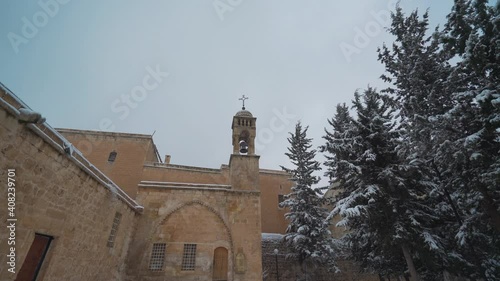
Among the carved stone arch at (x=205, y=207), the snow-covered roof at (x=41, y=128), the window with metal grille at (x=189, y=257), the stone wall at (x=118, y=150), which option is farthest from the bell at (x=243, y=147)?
the snow-covered roof at (x=41, y=128)

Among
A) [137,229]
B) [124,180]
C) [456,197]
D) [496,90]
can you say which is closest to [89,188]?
[137,229]

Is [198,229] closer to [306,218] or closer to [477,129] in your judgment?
[306,218]

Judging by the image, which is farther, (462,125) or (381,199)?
(381,199)

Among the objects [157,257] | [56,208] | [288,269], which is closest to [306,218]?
[288,269]

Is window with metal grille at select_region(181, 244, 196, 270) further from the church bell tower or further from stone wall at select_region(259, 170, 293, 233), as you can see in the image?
stone wall at select_region(259, 170, 293, 233)

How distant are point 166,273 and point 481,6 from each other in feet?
48.0

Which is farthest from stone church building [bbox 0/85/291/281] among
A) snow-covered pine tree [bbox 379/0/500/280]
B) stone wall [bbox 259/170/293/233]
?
snow-covered pine tree [bbox 379/0/500/280]

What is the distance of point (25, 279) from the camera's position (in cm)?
466

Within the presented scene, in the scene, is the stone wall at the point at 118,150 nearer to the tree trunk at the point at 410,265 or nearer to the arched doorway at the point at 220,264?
the arched doorway at the point at 220,264

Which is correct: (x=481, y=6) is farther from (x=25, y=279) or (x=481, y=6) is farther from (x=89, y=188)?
(x=25, y=279)

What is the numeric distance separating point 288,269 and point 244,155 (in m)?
9.04

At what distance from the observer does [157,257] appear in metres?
9.37

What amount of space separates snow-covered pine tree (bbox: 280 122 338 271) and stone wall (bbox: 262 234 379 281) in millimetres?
1256

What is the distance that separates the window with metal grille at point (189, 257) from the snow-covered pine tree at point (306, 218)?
6377 mm
